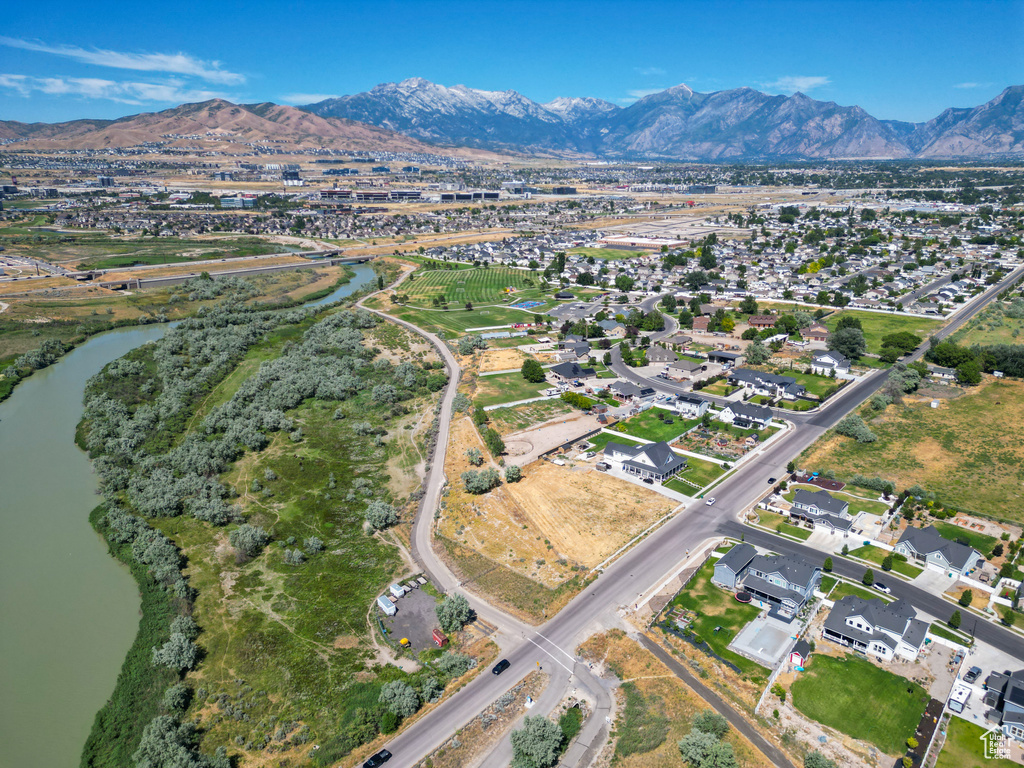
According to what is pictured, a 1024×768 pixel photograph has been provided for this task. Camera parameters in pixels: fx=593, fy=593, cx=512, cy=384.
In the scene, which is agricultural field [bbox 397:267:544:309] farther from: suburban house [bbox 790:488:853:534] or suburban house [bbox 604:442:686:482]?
suburban house [bbox 790:488:853:534]

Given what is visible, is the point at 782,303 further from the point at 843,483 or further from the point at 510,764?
the point at 510,764

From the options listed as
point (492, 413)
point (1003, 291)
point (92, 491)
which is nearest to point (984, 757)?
point (492, 413)

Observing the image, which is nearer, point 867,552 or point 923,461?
point 867,552

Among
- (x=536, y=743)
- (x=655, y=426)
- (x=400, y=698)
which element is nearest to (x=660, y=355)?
(x=655, y=426)

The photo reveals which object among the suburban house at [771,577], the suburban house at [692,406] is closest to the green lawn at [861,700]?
the suburban house at [771,577]

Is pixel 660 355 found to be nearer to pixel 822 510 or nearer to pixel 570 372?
pixel 570 372

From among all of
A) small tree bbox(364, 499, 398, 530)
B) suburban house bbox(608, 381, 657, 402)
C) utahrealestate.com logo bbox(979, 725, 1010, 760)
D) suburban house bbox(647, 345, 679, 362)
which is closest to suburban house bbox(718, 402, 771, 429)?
suburban house bbox(608, 381, 657, 402)

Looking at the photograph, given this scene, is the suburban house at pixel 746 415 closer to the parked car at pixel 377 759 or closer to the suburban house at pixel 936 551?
the suburban house at pixel 936 551
